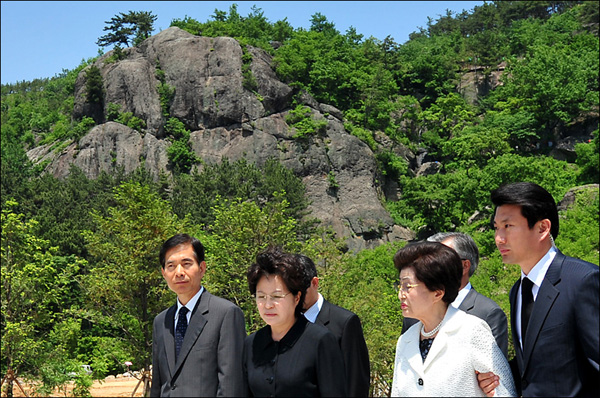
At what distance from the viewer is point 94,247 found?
21.6 m

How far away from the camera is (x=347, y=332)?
14.5 ft

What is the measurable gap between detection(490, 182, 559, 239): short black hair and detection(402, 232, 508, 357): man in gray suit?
816 mm

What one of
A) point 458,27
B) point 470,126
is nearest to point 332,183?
point 470,126

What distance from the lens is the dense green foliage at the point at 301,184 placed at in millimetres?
20609

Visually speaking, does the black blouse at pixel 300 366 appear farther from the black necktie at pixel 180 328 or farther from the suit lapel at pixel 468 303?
the suit lapel at pixel 468 303

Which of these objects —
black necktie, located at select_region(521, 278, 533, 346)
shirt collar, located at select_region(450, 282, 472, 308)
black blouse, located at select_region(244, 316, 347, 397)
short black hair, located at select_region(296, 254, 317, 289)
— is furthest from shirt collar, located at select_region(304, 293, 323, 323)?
black necktie, located at select_region(521, 278, 533, 346)

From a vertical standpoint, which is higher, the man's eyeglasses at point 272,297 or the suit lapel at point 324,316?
the man's eyeglasses at point 272,297

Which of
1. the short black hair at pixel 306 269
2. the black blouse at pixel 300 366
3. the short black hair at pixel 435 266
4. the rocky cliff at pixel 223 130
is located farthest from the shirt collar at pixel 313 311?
the rocky cliff at pixel 223 130

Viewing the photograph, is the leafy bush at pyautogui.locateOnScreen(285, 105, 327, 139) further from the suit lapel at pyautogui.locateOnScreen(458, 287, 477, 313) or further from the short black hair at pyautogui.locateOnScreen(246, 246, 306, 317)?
the short black hair at pyautogui.locateOnScreen(246, 246, 306, 317)

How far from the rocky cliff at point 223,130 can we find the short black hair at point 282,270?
1645 inches

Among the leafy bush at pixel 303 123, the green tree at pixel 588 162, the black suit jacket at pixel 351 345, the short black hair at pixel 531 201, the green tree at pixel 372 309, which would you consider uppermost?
the leafy bush at pixel 303 123

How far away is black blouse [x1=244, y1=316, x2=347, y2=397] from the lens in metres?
3.57

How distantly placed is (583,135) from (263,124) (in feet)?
80.7

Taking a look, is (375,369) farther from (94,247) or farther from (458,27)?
(458,27)
